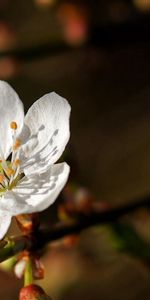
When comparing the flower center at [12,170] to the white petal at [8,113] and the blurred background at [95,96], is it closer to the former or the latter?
the white petal at [8,113]

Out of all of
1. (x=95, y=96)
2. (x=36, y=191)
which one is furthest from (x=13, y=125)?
(x=95, y=96)

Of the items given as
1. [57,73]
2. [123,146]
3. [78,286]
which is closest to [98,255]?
[78,286]

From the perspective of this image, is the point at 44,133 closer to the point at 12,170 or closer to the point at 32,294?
the point at 12,170

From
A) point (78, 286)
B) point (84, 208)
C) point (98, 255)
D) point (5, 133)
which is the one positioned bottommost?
point (78, 286)

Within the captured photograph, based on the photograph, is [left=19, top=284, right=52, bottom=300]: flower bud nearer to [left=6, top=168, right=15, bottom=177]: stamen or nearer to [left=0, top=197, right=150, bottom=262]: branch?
[left=0, top=197, right=150, bottom=262]: branch

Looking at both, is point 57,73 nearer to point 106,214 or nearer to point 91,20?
point 91,20

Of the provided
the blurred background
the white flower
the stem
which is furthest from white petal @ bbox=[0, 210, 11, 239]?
the blurred background
